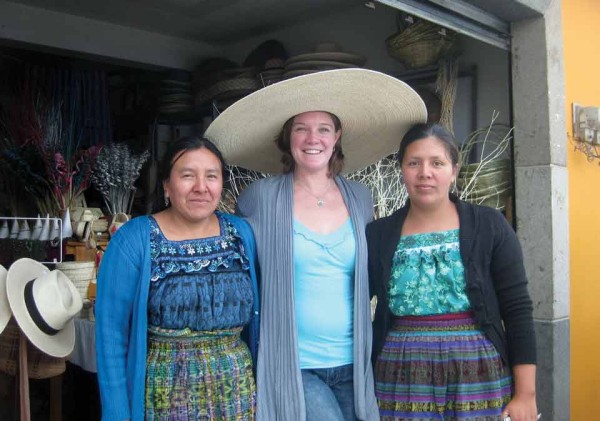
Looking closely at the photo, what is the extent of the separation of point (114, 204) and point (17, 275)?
1.40m

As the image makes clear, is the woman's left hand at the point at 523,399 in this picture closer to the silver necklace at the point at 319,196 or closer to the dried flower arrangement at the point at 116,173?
the silver necklace at the point at 319,196

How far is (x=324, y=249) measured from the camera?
222cm

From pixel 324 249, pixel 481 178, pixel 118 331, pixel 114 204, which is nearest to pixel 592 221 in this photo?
pixel 481 178

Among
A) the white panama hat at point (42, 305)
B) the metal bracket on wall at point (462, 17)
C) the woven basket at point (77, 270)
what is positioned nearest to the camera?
the white panama hat at point (42, 305)

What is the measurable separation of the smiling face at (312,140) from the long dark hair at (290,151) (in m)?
0.03

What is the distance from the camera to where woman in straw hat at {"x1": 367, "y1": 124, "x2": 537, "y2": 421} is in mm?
2076

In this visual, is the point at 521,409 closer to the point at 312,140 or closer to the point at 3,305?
the point at 312,140

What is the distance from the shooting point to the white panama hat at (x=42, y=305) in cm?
279

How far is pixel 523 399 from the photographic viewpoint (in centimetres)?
211

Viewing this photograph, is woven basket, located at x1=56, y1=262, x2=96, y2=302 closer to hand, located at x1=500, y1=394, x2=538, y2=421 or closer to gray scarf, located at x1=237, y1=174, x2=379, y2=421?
gray scarf, located at x1=237, y1=174, x2=379, y2=421

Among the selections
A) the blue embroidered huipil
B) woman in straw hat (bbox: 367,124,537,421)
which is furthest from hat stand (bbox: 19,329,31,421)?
woman in straw hat (bbox: 367,124,537,421)

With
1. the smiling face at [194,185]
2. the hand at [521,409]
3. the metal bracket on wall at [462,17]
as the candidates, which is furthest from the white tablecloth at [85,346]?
the metal bracket on wall at [462,17]

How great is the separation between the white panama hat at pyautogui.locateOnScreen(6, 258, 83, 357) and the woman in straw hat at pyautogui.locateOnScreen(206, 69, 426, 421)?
3.61 ft

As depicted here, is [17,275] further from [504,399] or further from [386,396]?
[504,399]
